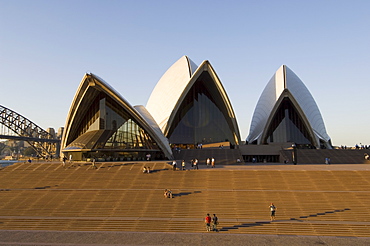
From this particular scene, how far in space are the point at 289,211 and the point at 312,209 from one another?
4.16 feet

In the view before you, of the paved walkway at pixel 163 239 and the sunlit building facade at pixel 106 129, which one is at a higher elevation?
the sunlit building facade at pixel 106 129

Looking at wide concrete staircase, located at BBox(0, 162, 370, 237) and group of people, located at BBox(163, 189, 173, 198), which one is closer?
wide concrete staircase, located at BBox(0, 162, 370, 237)

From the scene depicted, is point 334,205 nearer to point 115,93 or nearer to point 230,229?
point 230,229

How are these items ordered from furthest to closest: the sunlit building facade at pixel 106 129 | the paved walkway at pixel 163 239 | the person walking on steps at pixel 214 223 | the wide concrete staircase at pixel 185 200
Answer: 1. the sunlit building facade at pixel 106 129
2. the wide concrete staircase at pixel 185 200
3. the person walking on steps at pixel 214 223
4. the paved walkway at pixel 163 239

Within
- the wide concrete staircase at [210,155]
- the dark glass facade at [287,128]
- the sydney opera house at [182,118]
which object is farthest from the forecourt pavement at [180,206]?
the dark glass facade at [287,128]

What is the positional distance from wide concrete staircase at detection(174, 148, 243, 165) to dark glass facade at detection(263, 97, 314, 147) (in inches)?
497

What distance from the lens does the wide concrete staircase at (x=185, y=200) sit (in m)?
14.3

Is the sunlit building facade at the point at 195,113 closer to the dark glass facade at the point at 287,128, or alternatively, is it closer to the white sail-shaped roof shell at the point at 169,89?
the white sail-shaped roof shell at the point at 169,89

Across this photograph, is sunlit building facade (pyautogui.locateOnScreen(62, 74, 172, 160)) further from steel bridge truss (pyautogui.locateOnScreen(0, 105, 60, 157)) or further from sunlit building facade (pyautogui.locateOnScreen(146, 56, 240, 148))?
steel bridge truss (pyautogui.locateOnScreen(0, 105, 60, 157))

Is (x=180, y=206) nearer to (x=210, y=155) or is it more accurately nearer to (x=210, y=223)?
(x=210, y=223)

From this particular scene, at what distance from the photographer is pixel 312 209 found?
15672 millimetres

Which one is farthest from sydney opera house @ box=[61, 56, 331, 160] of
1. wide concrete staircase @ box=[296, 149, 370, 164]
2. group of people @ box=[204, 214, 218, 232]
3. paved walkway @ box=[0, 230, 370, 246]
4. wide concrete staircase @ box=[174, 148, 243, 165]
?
group of people @ box=[204, 214, 218, 232]

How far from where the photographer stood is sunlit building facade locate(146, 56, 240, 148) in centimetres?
4031

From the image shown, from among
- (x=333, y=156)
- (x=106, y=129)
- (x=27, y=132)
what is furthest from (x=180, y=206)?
(x=27, y=132)
